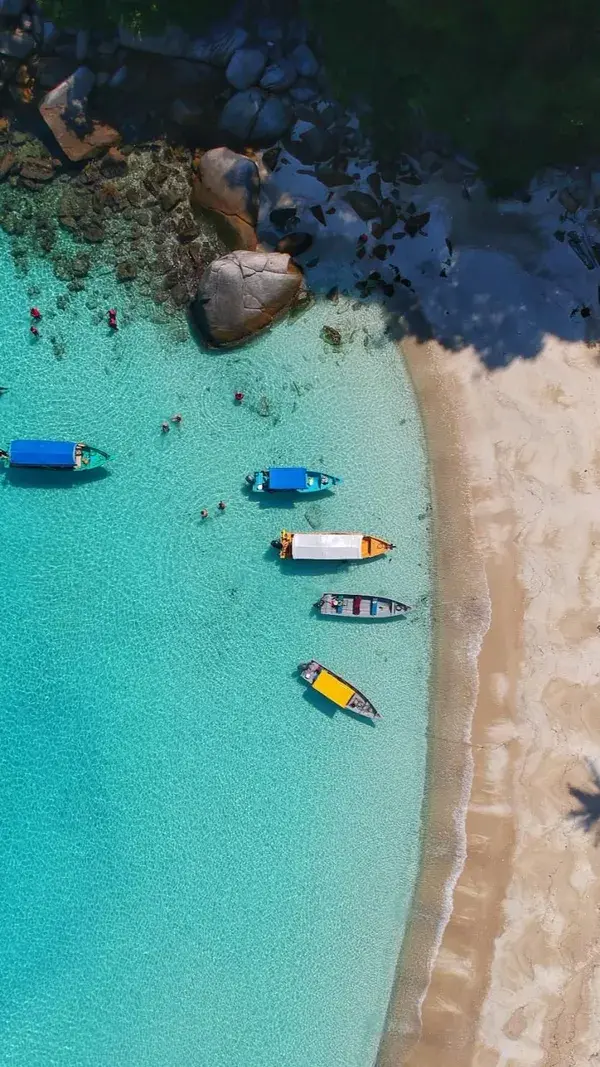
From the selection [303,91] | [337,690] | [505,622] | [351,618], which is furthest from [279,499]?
[303,91]

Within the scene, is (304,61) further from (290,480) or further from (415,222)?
(290,480)

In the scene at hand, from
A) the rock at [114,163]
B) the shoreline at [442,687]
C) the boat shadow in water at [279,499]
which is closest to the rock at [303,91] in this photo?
the rock at [114,163]

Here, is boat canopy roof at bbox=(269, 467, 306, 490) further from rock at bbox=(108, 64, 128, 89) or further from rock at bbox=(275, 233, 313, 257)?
rock at bbox=(108, 64, 128, 89)

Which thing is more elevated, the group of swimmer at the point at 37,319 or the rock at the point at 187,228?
the rock at the point at 187,228

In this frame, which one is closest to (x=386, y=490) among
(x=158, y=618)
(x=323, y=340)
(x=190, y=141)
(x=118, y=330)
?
(x=323, y=340)

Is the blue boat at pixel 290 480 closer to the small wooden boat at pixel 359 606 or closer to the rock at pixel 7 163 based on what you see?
the small wooden boat at pixel 359 606

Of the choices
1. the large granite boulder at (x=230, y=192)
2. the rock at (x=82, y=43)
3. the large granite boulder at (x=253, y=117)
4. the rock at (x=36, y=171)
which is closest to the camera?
the large granite boulder at (x=230, y=192)

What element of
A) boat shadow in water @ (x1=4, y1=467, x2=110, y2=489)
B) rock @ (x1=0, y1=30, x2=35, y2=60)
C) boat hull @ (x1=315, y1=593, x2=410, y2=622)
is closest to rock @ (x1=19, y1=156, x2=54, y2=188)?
rock @ (x1=0, y1=30, x2=35, y2=60)
